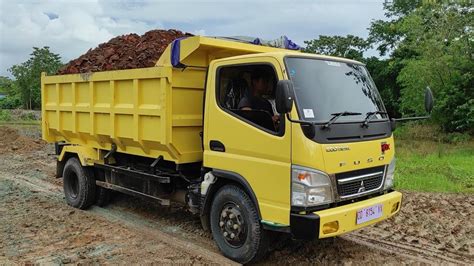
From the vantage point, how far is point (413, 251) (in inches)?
196

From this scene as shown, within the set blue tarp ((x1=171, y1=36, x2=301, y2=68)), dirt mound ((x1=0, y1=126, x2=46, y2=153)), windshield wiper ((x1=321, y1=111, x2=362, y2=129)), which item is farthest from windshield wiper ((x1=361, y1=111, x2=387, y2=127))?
dirt mound ((x1=0, y1=126, x2=46, y2=153))

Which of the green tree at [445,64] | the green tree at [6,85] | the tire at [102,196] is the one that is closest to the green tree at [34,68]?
the green tree at [6,85]

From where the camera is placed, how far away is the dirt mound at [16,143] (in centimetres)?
1449

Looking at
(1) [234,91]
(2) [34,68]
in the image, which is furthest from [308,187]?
(2) [34,68]

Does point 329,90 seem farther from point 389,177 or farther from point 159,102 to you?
point 159,102

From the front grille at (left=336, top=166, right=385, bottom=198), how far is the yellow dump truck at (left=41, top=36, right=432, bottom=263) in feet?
0.04

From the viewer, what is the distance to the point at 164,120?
16.9ft

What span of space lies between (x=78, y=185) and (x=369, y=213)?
485 cm

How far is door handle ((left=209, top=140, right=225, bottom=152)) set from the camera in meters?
4.75

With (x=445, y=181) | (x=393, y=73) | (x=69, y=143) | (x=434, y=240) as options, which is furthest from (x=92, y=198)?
(x=393, y=73)

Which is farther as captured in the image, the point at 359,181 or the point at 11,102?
the point at 11,102

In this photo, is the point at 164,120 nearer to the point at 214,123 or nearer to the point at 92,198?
the point at 214,123

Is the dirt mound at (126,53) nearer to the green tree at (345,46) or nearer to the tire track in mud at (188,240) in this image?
the tire track in mud at (188,240)

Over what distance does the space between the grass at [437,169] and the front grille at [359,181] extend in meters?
4.03
